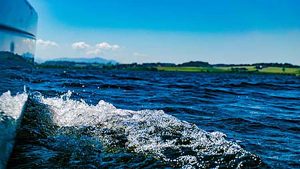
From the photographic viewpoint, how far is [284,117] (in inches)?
533

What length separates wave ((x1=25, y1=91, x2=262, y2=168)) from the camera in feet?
21.0

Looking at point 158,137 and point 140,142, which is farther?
point 158,137

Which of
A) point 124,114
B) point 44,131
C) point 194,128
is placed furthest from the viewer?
point 124,114

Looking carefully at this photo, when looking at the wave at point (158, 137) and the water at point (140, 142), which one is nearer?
the water at point (140, 142)

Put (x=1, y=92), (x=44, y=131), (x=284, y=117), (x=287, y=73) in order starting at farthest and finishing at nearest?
(x=287, y=73) < (x=284, y=117) < (x=44, y=131) < (x=1, y=92)

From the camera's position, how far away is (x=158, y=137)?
768 centimetres

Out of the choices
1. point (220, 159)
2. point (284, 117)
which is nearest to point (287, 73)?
point (284, 117)

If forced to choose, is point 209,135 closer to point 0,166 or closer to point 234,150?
point 234,150

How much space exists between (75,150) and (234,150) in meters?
2.99

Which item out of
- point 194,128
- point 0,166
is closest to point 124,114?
point 194,128

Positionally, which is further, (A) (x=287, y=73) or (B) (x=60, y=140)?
(A) (x=287, y=73)

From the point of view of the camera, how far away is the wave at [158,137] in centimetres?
639

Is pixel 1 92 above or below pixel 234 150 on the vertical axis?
above

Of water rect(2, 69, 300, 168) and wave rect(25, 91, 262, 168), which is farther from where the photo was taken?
wave rect(25, 91, 262, 168)
